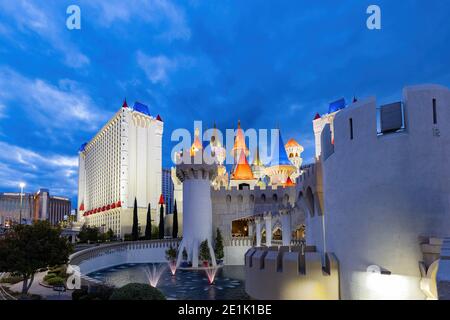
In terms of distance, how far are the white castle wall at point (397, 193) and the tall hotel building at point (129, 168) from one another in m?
54.3

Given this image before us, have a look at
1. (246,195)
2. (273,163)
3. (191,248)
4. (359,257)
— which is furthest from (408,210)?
(273,163)

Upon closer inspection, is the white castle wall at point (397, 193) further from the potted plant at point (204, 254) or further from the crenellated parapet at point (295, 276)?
the potted plant at point (204, 254)

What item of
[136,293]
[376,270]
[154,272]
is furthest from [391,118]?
[154,272]

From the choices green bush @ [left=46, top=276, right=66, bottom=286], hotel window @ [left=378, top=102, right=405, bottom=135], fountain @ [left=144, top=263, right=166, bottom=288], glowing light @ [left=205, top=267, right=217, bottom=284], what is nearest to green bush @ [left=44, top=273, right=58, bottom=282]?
green bush @ [left=46, top=276, right=66, bottom=286]

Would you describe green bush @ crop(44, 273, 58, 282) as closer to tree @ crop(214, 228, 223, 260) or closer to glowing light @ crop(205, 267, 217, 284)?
glowing light @ crop(205, 267, 217, 284)

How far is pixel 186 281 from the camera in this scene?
2417cm

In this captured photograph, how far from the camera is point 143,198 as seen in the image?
2579 inches

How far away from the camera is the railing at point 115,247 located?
82.7 ft
